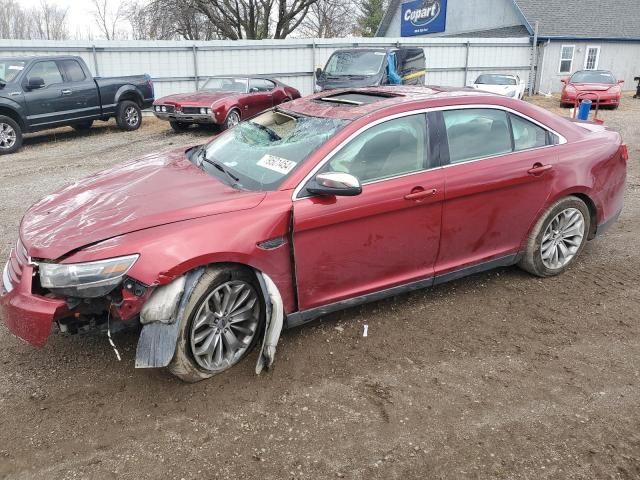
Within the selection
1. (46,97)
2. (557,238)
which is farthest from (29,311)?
(46,97)

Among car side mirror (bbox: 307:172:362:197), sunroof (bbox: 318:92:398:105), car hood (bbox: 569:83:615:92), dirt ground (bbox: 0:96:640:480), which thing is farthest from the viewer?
car hood (bbox: 569:83:615:92)

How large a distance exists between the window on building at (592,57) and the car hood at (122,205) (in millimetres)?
28596

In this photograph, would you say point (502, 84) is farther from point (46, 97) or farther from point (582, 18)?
point (46, 97)

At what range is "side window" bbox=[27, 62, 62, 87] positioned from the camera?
11211 millimetres

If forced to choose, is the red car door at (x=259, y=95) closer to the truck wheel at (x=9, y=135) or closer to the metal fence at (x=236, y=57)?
the truck wheel at (x=9, y=135)

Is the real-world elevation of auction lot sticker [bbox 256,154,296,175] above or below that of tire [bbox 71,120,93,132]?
above

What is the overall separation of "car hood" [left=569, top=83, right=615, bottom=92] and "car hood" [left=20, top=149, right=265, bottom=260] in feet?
61.9

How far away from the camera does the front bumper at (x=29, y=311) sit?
2.79 meters

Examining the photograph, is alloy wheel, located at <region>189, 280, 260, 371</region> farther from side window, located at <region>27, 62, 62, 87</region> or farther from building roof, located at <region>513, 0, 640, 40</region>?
building roof, located at <region>513, 0, 640, 40</region>

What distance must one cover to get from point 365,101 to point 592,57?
28.1 m

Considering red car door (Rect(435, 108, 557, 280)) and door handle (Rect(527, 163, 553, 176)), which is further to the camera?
door handle (Rect(527, 163, 553, 176))

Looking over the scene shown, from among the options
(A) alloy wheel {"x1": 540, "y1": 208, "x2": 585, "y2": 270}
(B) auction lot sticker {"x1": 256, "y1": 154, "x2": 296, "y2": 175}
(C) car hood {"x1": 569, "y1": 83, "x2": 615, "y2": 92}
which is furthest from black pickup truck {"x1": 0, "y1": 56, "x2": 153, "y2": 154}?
(C) car hood {"x1": 569, "y1": 83, "x2": 615, "y2": 92}

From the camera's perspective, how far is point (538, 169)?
13.6 ft

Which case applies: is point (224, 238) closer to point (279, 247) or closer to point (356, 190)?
point (279, 247)
